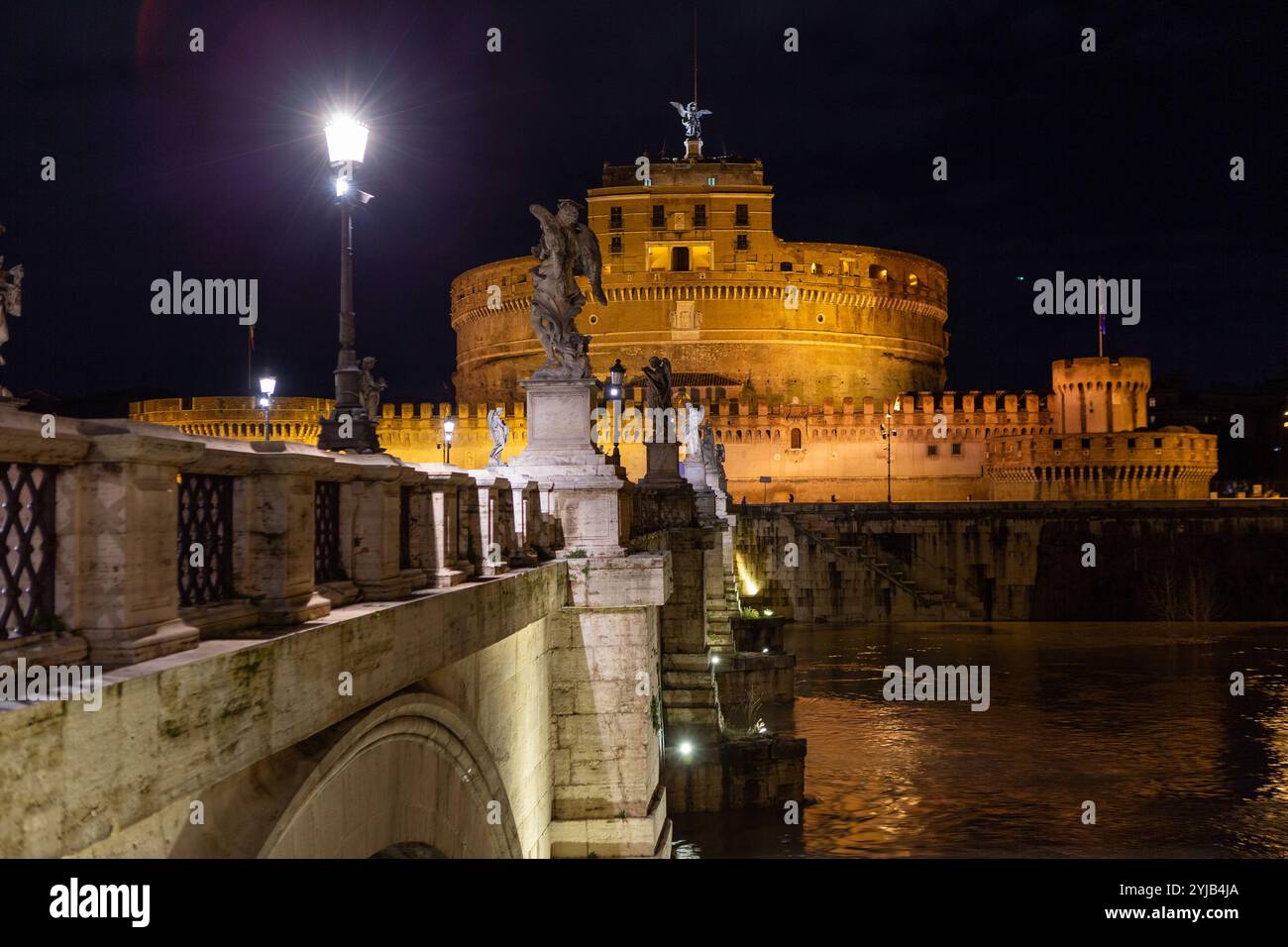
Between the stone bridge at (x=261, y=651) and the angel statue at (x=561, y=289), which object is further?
the angel statue at (x=561, y=289)

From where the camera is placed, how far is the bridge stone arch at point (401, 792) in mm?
4125

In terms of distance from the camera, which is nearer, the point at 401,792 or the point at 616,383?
the point at 401,792

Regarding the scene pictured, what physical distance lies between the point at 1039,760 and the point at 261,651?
773 inches

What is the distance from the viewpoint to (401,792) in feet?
16.9

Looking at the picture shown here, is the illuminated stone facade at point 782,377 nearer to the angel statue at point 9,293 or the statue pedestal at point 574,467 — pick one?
the statue pedestal at point 574,467

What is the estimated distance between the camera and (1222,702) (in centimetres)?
2655

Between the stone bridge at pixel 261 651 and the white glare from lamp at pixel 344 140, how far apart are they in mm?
3169

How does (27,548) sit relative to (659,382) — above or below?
below

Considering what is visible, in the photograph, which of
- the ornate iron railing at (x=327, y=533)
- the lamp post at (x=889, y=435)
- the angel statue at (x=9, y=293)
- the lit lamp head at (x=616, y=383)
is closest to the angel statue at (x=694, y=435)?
the lit lamp head at (x=616, y=383)

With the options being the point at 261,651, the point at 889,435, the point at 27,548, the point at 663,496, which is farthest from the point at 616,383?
the point at 889,435

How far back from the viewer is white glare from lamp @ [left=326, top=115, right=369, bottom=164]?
31.2ft

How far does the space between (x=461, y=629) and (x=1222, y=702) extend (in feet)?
81.8

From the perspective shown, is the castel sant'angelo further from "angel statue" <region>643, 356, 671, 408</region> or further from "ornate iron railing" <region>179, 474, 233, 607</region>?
"ornate iron railing" <region>179, 474, 233, 607</region>

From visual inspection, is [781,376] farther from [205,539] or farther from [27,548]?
[27,548]
